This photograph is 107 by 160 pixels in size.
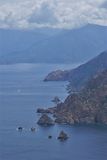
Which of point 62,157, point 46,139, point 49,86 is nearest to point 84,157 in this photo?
point 62,157

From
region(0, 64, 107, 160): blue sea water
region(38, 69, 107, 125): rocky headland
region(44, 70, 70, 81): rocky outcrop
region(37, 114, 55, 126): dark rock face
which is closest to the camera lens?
region(0, 64, 107, 160): blue sea water

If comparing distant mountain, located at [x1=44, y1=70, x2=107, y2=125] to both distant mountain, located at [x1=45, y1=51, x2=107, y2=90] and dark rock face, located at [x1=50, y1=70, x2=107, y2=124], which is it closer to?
dark rock face, located at [x1=50, y1=70, x2=107, y2=124]

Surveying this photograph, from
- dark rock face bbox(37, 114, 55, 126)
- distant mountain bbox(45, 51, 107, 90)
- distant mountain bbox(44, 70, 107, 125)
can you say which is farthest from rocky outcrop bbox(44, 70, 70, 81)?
dark rock face bbox(37, 114, 55, 126)

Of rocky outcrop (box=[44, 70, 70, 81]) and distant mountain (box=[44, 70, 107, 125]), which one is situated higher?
rocky outcrop (box=[44, 70, 70, 81])

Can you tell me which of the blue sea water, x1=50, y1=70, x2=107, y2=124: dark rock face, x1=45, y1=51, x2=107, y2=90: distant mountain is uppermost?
x1=45, y1=51, x2=107, y2=90: distant mountain

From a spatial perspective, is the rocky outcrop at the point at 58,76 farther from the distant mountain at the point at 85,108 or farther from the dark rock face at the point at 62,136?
the dark rock face at the point at 62,136

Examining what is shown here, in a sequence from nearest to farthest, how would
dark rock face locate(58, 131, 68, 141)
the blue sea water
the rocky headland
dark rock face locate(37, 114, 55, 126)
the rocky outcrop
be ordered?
1. the blue sea water
2. dark rock face locate(58, 131, 68, 141)
3. dark rock face locate(37, 114, 55, 126)
4. the rocky headland
5. the rocky outcrop

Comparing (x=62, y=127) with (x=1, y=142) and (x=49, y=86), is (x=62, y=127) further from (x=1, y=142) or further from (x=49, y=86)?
(x=49, y=86)

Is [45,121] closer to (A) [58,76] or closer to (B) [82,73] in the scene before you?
(B) [82,73]

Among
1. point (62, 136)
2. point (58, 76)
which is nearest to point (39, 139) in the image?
point (62, 136)
